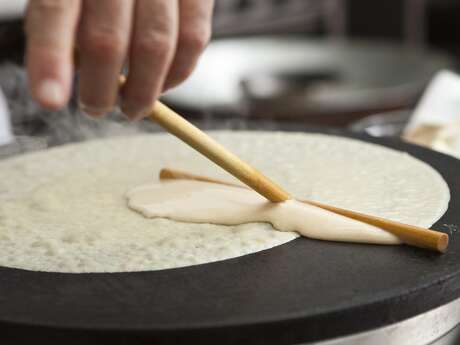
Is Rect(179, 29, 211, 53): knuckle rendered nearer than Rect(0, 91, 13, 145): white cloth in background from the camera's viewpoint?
Yes

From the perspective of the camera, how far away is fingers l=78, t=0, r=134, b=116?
89 cm

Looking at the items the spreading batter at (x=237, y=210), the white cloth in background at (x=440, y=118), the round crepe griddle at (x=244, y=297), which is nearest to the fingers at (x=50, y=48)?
the round crepe griddle at (x=244, y=297)

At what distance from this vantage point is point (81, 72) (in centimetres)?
91

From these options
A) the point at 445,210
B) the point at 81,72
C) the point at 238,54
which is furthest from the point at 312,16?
the point at 81,72

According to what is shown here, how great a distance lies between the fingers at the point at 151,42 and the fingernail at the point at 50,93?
0.36 feet

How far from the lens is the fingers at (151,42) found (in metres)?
0.92

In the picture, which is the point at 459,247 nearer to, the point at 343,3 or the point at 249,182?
the point at 249,182

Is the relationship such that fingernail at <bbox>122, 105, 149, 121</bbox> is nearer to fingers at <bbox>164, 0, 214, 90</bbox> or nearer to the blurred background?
fingers at <bbox>164, 0, 214, 90</bbox>

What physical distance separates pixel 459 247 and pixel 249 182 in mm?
337

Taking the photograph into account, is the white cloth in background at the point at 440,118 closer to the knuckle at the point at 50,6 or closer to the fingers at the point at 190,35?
the fingers at the point at 190,35

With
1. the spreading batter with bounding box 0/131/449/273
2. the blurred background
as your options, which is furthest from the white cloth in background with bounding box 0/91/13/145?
the spreading batter with bounding box 0/131/449/273

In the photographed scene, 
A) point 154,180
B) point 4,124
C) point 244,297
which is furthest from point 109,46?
point 4,124

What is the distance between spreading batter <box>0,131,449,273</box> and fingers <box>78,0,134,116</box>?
33 centimetres

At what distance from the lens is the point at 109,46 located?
89cm
